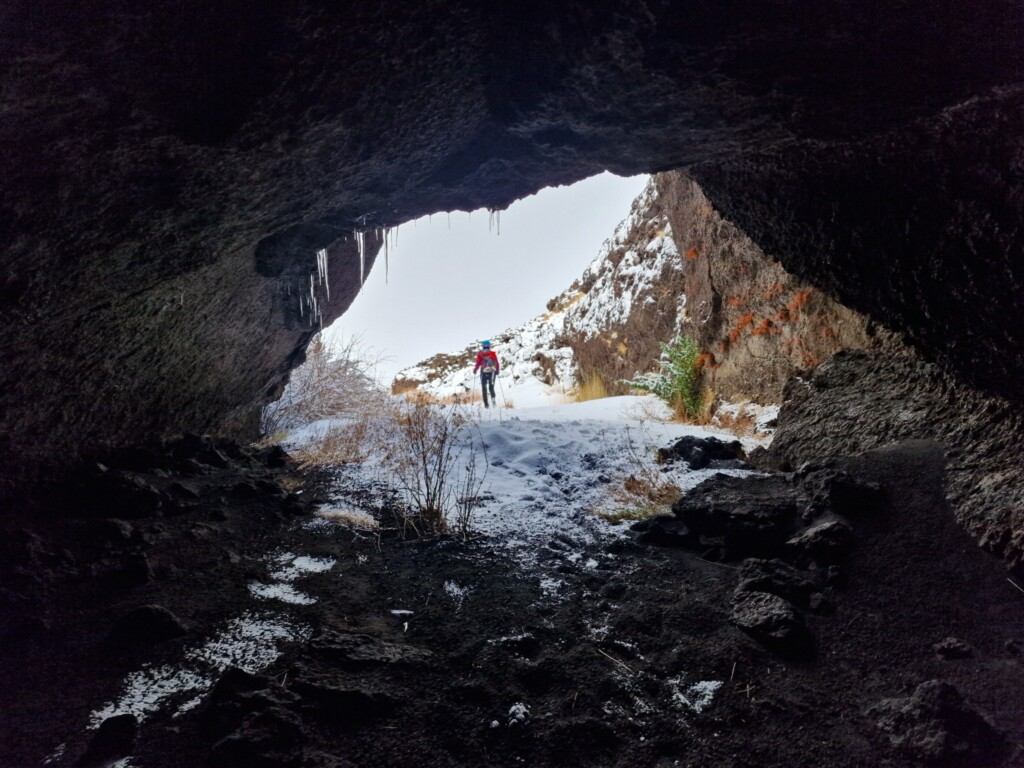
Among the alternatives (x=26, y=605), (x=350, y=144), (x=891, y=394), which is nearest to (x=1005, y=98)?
(x=891, y=394)

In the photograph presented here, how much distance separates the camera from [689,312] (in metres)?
8.12

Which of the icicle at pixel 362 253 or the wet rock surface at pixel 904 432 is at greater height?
the icicle at pixel 362 253

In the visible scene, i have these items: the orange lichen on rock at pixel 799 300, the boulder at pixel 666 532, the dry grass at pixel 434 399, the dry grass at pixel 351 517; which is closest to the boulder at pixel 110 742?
the dry grass at pixel 351 517

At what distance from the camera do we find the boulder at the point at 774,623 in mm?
1801

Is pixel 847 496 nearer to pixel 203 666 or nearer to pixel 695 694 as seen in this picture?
pixel 695 694

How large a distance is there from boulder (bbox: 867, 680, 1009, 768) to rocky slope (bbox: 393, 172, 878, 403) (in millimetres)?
2875

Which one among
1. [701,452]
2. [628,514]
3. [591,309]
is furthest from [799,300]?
[591,309]

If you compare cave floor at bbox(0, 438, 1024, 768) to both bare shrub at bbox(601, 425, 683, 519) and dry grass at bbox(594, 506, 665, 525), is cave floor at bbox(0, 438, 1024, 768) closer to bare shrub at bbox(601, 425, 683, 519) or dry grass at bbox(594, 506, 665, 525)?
dry grass at bbox(594, 506, 665, 525)

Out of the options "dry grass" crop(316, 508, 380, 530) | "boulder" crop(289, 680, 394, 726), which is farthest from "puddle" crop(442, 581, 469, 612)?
"dry grass" crop(316, 508, 380, 530)

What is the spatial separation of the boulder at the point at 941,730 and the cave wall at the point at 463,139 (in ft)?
4.48

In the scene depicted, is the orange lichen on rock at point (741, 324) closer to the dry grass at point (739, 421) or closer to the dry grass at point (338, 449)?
the dry grass at point (739, 421)

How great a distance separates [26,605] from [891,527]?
3311 millimetres

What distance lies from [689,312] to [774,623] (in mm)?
6753

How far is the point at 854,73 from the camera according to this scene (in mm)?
1806
